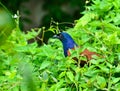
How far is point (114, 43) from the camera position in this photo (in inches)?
93.5

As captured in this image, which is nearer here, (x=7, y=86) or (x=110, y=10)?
(x=7, y=86)

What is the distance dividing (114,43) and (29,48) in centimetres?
62

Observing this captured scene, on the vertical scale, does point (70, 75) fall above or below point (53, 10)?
below

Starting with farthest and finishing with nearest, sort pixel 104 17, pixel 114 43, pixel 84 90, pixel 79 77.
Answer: pixel 104 17 < pixel 114 43 < pixel 79 77 < pixel 84 90

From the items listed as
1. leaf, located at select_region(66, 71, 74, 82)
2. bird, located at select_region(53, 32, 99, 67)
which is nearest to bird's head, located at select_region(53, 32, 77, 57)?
bird, located at select_region(53, 32, 99, 67)

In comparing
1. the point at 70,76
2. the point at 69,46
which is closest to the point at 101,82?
the point at 70,76

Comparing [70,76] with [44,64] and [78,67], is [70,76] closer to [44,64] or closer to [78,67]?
[78,67]

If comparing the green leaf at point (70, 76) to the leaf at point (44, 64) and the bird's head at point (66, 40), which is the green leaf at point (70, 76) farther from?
the bird's head at point (66, 40)

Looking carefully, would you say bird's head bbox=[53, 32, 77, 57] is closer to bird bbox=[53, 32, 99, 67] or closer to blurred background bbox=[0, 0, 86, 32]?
bird bbox=[53, 32, 99, 67]

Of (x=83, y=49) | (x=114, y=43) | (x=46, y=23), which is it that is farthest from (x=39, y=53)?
(x=46, y=23)

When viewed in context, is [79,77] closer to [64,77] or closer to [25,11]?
[64,77]

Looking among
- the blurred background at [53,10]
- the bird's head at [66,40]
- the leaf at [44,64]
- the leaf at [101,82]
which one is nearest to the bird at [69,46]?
the bird's head at [66,40]

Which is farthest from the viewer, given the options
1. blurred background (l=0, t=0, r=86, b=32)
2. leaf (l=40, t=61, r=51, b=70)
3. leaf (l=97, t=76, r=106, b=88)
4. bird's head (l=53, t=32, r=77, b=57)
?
blurred background (l=0, t=0, r=86, b=32)

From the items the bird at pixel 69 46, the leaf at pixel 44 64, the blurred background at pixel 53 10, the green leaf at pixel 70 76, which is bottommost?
the green leaf at pixel 70 76
